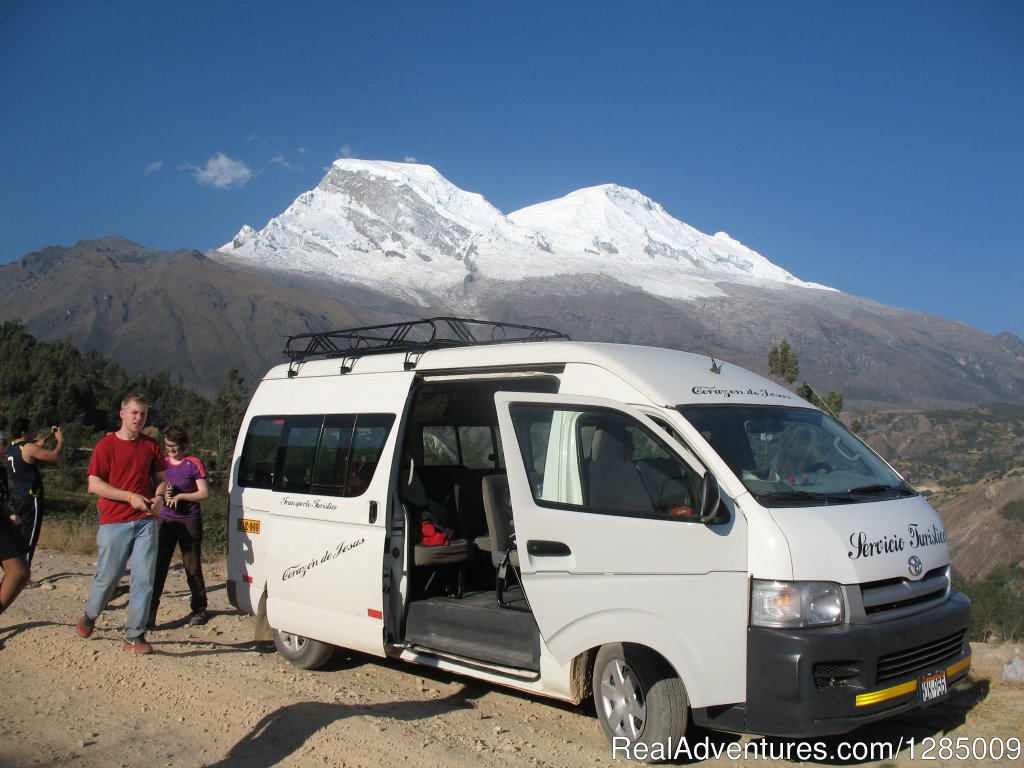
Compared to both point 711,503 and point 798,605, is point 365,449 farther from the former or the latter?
point 798,605

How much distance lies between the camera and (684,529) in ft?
14.6

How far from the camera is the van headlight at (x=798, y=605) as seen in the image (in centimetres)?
415

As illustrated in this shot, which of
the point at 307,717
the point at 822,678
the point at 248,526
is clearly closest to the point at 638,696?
the point at 822,678

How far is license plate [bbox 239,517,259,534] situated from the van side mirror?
4061 millimetres

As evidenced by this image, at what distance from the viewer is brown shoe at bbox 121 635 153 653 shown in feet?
22.4

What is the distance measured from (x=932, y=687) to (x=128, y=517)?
18.3 feet

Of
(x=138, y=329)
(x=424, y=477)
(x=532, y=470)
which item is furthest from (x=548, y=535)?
(x=138, y=329)

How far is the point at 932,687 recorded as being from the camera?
14.6 ft

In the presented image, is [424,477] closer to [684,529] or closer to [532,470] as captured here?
[532,470]

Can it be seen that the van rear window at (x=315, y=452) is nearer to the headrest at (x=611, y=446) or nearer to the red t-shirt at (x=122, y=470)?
the red t-shirt at (x=122, y=470)

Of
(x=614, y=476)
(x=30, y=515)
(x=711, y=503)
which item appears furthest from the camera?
(x=30, y=515)

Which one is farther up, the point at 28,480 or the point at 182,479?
the point at 182,479

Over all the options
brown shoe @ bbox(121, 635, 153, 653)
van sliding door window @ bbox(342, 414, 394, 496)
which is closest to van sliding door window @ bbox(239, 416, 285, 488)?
van sliding door window @ bbox(342, 414, 394, 496)

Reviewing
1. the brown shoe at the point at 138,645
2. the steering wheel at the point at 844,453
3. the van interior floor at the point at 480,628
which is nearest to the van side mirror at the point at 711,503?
the steering wheel at the point at 844,453
